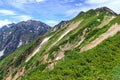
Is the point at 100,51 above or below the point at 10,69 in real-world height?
above

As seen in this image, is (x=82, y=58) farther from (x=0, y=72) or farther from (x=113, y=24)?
(x=0, y=72)

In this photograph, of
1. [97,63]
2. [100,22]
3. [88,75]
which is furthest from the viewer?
[100,22]

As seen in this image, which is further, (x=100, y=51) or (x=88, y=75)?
(x=100, y=51)

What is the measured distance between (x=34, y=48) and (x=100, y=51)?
117480 mm

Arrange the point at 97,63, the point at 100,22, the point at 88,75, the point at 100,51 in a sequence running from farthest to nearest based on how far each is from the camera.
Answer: the point at 100,22 → the point at 100,51 → the point at 97,63 → the point at 88,75

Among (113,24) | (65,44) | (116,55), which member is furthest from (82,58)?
(65,44)

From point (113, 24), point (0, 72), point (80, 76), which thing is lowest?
point (0, 72)

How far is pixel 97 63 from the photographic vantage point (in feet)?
205

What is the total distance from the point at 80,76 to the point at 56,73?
4.68 meters

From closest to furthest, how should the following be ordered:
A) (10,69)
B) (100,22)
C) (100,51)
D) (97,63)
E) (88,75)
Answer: (88,75) → (97,63) → (100,51) → (100,22) → (10,69)

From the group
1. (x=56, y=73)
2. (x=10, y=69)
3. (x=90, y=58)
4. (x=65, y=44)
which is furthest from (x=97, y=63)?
(x=10, y=69)

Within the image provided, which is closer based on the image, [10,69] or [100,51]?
[100,51]

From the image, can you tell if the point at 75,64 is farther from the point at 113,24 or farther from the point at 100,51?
the point at 113,24

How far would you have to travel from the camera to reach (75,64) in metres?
63.4
